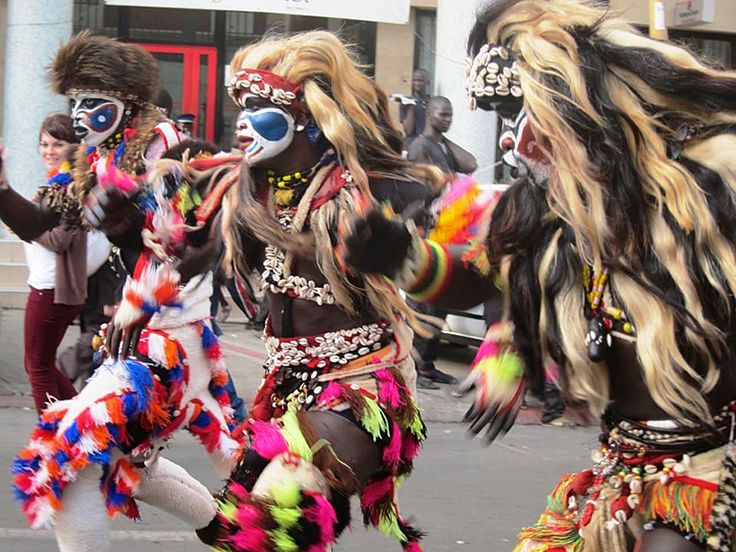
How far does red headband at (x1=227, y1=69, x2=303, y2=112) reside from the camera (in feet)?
13.0

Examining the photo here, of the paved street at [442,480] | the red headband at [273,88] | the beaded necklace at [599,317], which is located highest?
the red headband at [273,88]

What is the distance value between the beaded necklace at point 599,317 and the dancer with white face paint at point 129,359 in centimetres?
168

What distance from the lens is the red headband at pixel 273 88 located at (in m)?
3.96

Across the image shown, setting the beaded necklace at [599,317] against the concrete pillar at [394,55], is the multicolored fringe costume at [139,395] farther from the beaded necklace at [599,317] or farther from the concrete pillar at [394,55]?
the concrete pillar at [394,55]

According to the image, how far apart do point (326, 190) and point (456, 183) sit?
51 centimetres

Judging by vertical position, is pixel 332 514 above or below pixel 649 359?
below

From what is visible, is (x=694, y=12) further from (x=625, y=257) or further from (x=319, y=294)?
(x=625, y=257)

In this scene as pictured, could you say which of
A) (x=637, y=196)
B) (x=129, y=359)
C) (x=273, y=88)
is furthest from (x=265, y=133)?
(x=637, y=196)

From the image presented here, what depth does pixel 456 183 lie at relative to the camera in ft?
11.7

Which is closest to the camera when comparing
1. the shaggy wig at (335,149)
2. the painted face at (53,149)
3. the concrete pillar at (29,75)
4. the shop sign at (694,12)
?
the shaggy wig at (335,149)

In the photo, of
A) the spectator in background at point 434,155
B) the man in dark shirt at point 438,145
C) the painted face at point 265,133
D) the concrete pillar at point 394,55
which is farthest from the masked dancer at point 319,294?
the concrete pillar at point 394,55

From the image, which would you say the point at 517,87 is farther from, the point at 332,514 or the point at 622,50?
the point at 332,514

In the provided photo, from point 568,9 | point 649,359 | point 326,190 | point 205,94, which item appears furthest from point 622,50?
point 205,94

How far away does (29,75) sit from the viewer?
11.4m
